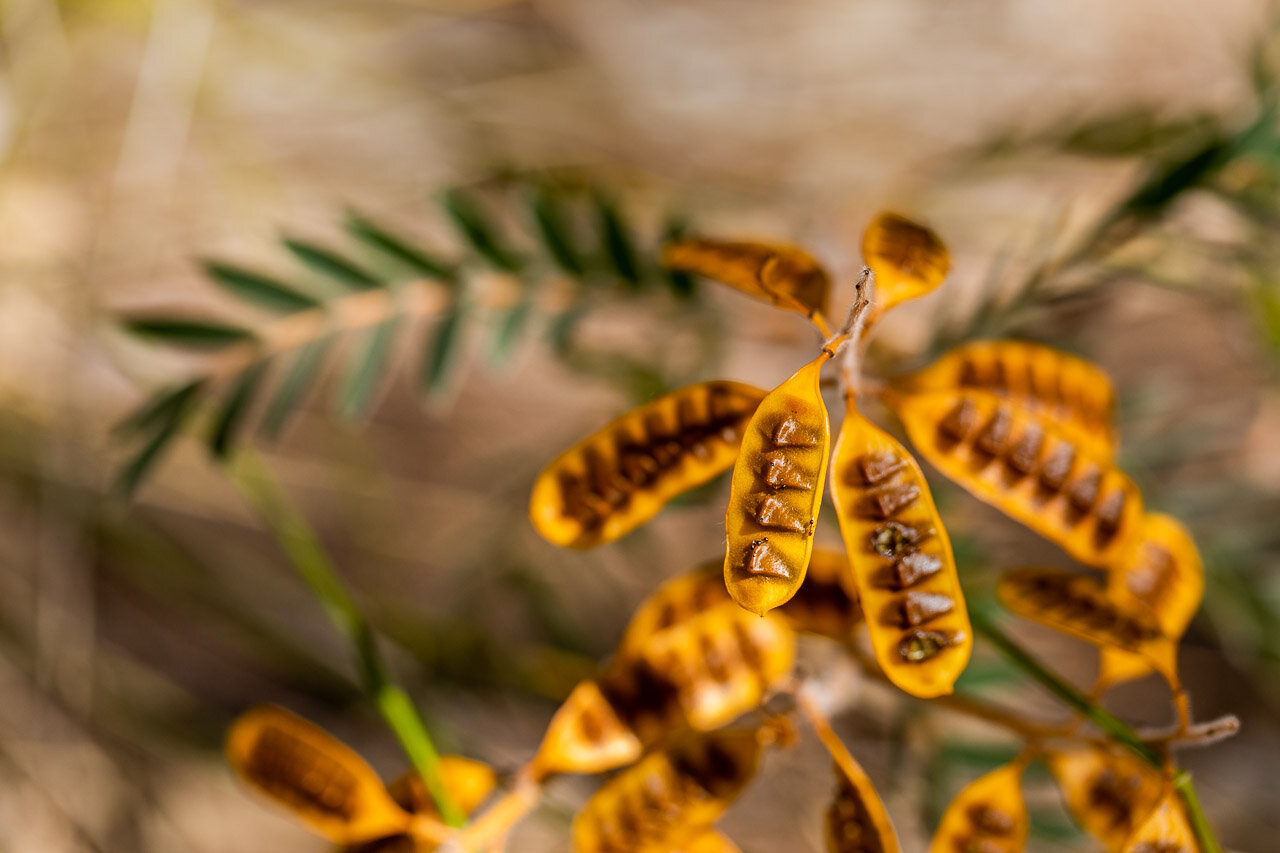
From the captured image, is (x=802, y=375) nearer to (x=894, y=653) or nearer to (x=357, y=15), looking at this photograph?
(x=894, y=653)

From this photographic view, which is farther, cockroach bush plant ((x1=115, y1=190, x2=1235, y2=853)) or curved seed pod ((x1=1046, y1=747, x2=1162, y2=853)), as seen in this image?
curved seed pod ((x1=1046, y1=747, x2=1162, y2=853))

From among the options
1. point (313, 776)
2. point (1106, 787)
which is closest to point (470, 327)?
Result: point (313, 776)

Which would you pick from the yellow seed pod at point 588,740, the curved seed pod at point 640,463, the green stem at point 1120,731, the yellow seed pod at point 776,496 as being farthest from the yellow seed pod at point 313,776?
the green stem at point 1120,731

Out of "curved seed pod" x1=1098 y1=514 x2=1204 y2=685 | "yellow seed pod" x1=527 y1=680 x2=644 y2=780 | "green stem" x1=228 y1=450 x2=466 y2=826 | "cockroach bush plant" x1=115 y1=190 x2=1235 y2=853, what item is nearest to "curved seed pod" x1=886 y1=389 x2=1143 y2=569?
"cockroach bush plant" x1=115 y1=190 x2=1235 y2=853

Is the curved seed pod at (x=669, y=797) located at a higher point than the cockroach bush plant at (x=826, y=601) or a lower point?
lower

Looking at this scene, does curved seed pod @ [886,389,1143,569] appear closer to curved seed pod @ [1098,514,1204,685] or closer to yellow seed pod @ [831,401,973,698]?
yellow seed pod @ [831,401,973,698]

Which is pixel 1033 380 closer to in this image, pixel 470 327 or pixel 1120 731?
pixel 1120 731

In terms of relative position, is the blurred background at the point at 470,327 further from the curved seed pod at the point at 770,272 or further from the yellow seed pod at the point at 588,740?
the curved seed pod at the point at 770,272
